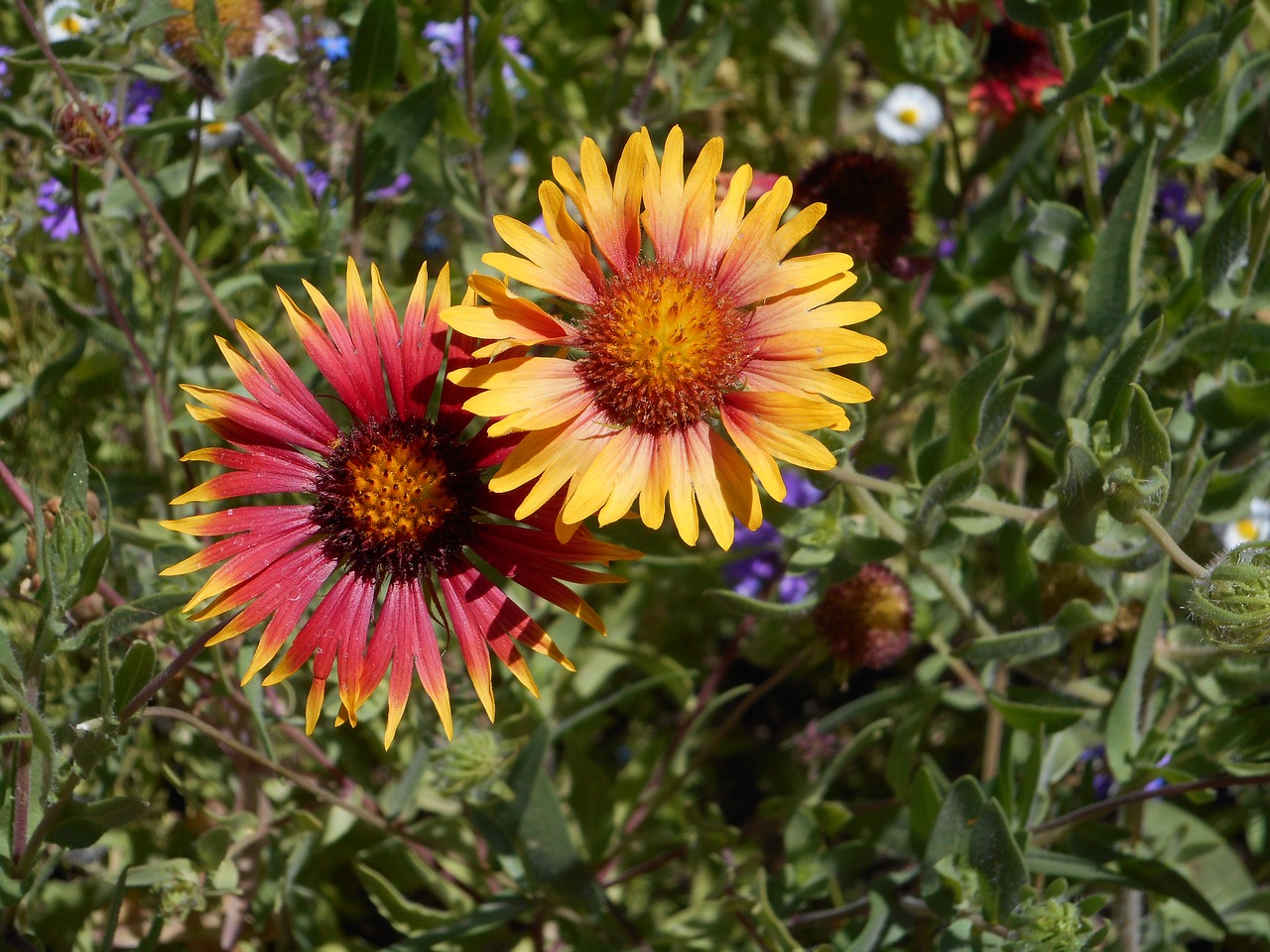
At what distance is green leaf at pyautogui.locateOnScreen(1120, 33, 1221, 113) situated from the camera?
2109mm

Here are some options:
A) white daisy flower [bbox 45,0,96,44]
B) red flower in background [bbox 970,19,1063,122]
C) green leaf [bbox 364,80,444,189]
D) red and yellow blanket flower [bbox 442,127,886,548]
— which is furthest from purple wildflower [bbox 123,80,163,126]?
red flower in background [bbox 970,19,1063,122]

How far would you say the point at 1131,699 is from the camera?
2090 millimetres

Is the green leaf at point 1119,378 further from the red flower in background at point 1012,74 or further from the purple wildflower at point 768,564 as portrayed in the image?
the red flower in background at point 1012,74

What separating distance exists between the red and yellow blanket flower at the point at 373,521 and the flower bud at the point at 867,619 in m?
0.82

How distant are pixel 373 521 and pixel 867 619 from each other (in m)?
1.09

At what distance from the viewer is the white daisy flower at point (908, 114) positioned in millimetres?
3381

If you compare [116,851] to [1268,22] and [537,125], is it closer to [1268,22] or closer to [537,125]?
[537,125]

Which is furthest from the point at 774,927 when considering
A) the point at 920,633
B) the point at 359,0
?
the point at 359,0

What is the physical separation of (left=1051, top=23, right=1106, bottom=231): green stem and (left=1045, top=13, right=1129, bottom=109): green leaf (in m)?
0.02

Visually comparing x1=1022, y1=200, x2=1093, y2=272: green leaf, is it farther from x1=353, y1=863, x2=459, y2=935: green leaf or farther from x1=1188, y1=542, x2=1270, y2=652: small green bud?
x1=353, y1=863, x2=459, y2=935: green leaf

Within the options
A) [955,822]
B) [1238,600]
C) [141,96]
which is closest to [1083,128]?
[1238,600]

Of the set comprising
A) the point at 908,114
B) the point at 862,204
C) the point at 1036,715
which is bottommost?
the point at 1036,715

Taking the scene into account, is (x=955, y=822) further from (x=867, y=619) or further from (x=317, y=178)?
(x=317, y=178)

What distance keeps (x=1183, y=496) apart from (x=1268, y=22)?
1815 millimetres
